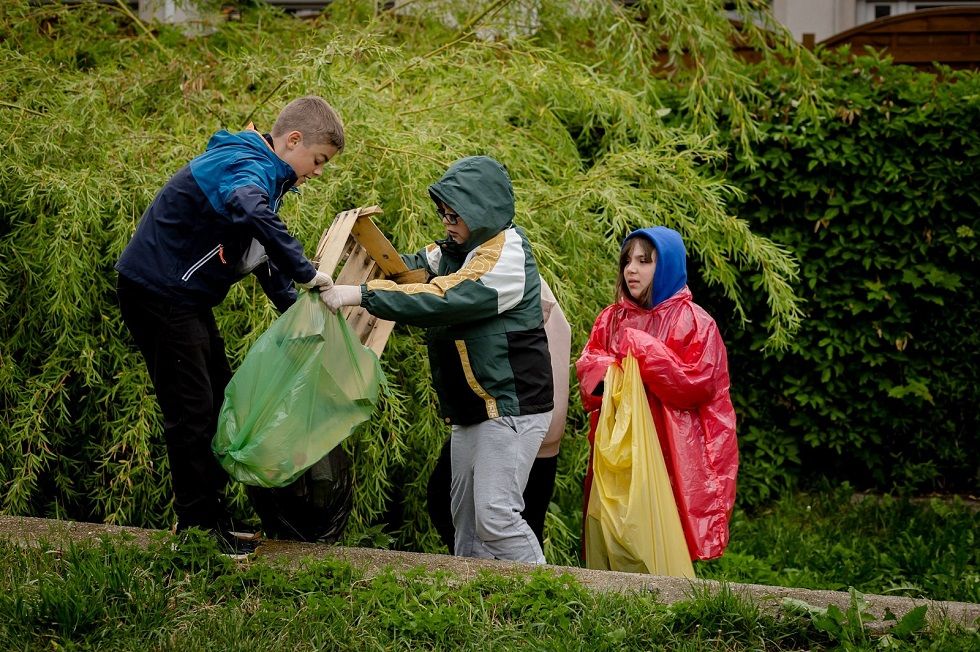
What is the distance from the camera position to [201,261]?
3.54 metres

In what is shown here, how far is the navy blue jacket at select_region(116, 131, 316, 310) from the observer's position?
3.44 m

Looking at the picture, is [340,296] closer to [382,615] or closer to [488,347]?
[488,347]

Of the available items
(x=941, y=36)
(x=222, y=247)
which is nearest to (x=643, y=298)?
(x=222, y=247)

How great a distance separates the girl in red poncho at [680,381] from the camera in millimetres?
4016

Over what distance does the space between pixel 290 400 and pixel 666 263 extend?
1.48 meters

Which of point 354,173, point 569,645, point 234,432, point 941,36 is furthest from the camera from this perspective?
point 941,36

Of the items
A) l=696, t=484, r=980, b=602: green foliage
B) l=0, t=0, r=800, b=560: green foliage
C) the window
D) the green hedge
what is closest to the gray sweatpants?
l=0, t=0, r=800, b=560: green foliage

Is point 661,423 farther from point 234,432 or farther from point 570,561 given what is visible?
point 234,432

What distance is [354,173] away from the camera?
15.4ft

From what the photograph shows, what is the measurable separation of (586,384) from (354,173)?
136 centimetres

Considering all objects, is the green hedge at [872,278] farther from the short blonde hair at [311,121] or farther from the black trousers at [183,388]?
the black trousers at [183,388]

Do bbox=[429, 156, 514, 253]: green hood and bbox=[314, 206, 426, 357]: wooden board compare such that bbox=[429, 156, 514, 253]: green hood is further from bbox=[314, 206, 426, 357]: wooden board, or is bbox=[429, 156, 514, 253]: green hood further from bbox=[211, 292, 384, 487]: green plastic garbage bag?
bbox=[211, 292, 384, 487]: green plastic garbage bag

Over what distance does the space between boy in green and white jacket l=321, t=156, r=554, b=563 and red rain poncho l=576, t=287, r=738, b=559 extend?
0.39 m

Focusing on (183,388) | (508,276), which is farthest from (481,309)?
(183,388)
